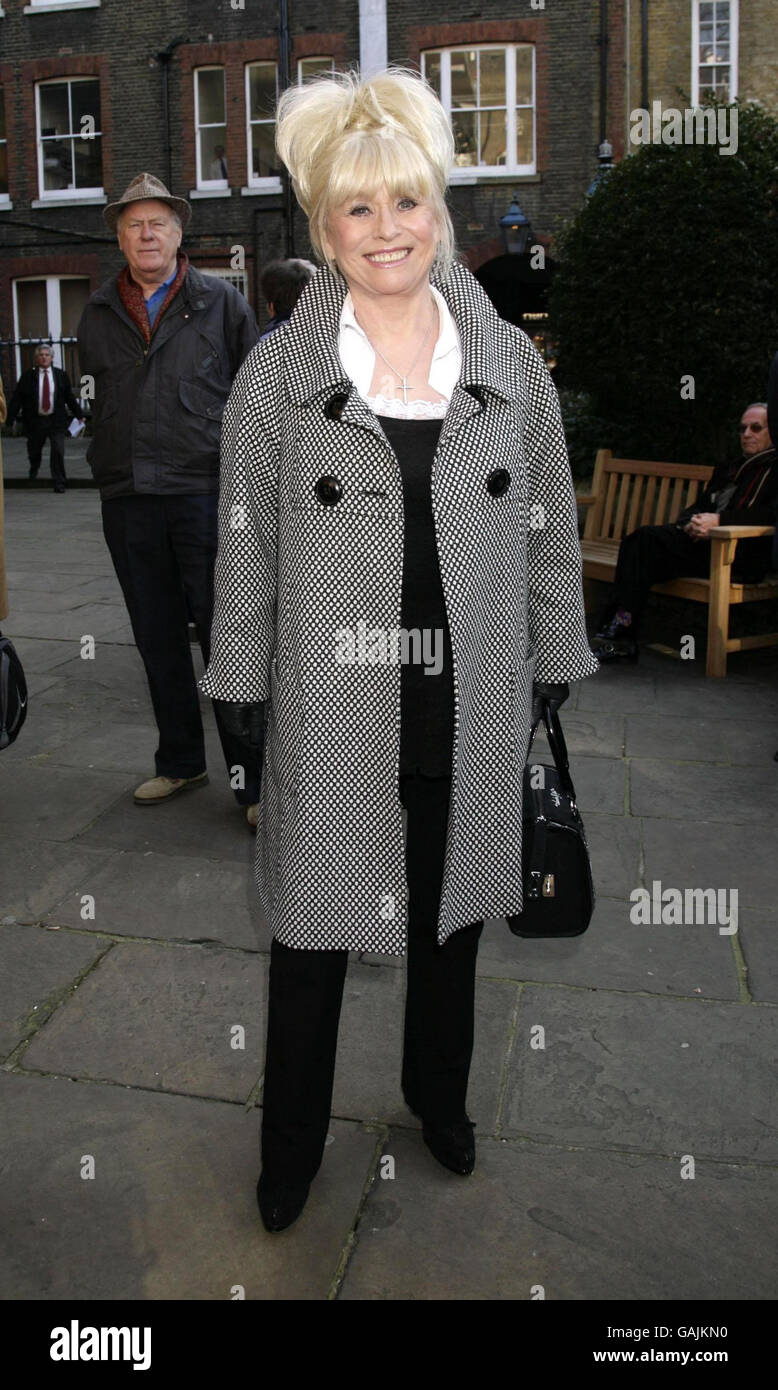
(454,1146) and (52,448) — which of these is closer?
(454,1146)

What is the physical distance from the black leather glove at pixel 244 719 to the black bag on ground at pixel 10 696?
1.82 m

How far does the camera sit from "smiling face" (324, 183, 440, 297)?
91.4 inches

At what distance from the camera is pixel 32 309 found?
86.9ft

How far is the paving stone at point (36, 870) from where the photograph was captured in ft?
13.2

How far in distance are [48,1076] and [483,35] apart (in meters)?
22.7

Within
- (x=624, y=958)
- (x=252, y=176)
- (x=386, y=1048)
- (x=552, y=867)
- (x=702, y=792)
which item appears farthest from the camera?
(x=252, y=176)

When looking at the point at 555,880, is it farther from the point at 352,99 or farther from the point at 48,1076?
the point at 352,99

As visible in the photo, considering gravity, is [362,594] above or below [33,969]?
above

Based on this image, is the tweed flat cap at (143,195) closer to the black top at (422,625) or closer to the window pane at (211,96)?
the black top at (422,625)

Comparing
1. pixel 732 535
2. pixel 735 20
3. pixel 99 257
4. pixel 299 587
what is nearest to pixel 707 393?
pixel 732 535

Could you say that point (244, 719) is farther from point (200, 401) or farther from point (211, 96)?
point (211, 96)

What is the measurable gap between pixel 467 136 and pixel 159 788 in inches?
821

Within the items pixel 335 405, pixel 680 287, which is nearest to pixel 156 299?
pixel 335 405

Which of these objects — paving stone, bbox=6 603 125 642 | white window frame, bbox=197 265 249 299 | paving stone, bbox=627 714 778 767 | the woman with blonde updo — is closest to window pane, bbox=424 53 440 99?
white window frame, bbox=197 265 249 299
